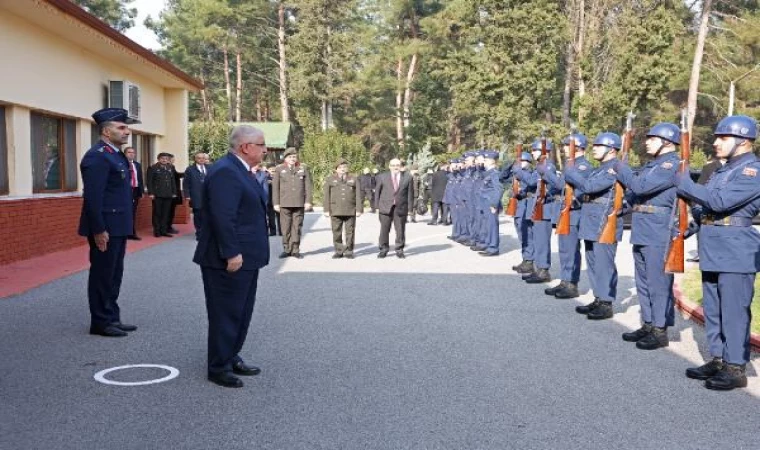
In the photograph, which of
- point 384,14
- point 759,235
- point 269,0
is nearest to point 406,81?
point 384,14

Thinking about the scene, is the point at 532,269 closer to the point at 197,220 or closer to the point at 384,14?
the point at 197,220

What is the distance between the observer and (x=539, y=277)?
33.0ft

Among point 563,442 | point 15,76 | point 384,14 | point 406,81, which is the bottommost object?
point 563,442

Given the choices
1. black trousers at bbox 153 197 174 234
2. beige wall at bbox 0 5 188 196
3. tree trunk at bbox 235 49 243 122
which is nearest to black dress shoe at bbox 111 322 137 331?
beige wall at bbox 0 5 188 196

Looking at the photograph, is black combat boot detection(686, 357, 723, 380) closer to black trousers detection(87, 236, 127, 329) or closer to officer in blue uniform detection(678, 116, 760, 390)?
officer in blue uniform detection(678, 116, 760, 390)

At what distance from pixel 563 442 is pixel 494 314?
372 centimetres

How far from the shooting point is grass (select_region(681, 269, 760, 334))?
745 centimetres

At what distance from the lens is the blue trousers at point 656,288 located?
20.9ft

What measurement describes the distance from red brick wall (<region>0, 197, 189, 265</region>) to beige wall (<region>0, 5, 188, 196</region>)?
1.55 feet

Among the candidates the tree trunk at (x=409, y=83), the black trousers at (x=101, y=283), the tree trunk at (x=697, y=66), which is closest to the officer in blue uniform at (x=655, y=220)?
the black trousers at (x=101, y=283)

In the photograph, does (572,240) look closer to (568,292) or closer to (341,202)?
(568,292)

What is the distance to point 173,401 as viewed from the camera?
4.69 m

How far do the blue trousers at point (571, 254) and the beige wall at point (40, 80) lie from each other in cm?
854

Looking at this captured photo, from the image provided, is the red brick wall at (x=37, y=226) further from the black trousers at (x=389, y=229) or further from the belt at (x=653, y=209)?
the belt at (x=653, y=209)
